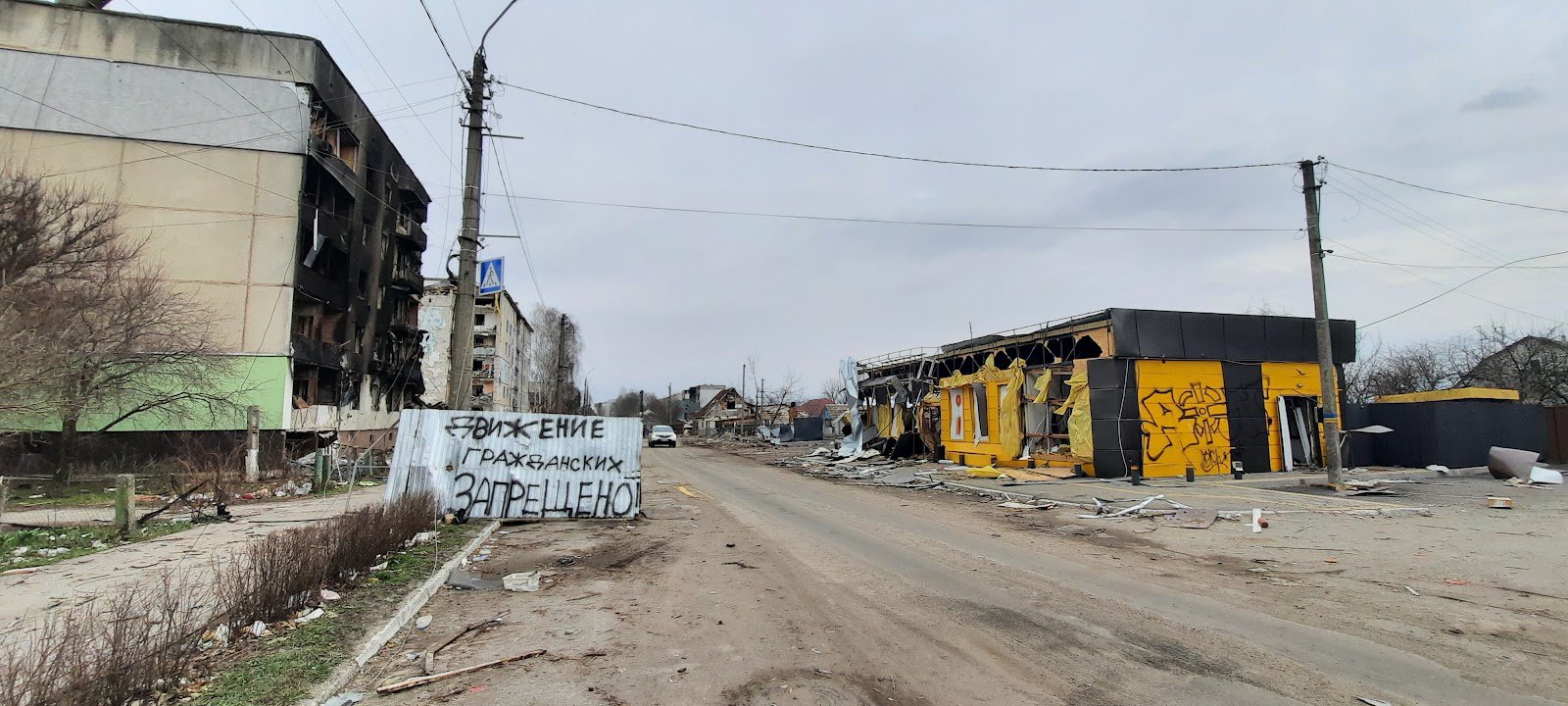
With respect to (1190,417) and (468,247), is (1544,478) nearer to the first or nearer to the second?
(1190,417)

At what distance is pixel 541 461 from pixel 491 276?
461 cm

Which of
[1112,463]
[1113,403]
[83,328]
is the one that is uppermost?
[83,328]

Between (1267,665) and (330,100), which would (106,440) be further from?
(1267,665)

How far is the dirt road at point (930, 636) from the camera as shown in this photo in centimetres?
453

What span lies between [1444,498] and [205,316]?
36.8 metres

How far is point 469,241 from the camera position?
1296cm

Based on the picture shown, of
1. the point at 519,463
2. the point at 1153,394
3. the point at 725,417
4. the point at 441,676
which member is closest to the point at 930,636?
the point at 441,676

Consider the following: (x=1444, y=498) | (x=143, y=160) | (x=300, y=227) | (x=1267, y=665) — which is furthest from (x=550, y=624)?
(x=143, y=160)

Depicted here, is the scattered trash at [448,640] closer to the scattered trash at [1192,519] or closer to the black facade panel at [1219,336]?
the scattered trash at [1192,519]

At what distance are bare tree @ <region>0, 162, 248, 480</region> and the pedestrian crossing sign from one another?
8517 mm

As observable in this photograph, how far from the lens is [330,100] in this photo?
31578 millimetres

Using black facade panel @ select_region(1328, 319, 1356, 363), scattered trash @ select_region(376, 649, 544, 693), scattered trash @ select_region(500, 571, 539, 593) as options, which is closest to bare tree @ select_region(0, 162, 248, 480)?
scattered trash @ select_region(500, 571, 539, 593)

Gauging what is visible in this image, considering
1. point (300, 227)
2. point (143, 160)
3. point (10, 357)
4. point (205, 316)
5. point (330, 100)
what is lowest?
point (10, 357)

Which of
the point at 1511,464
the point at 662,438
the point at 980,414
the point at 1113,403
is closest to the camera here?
the point at 1511,464
